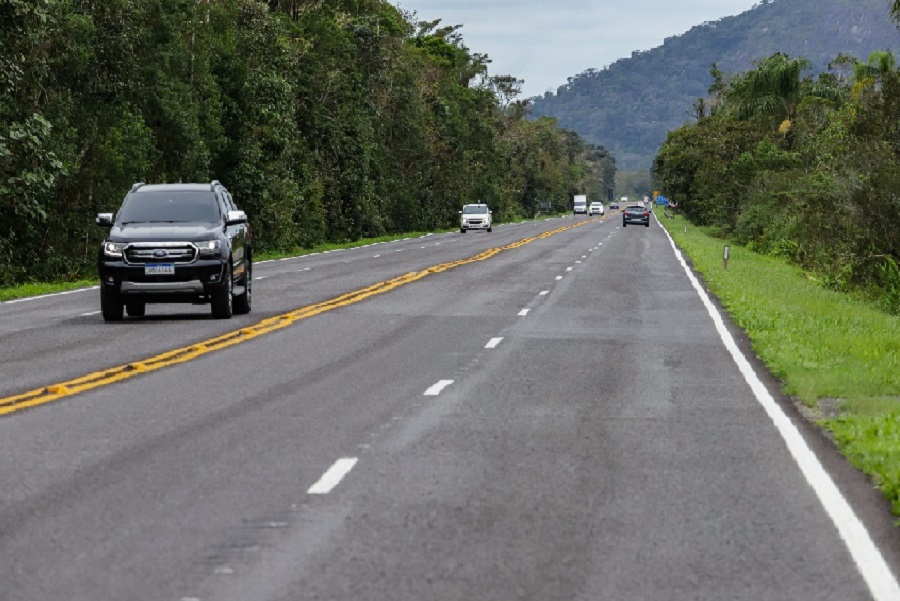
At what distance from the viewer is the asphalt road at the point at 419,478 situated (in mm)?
7605

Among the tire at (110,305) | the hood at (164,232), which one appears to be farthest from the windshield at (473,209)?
the tire at (110,305)

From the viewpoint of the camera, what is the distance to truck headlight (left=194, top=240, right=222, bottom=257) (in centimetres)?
2414

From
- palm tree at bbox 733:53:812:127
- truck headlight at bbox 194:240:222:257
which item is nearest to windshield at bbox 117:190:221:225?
truck headlight at bbox 194:240:222:257

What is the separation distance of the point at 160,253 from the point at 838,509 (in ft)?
52.7

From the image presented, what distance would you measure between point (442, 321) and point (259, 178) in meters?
33.9

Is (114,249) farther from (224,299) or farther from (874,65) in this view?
(874,65)

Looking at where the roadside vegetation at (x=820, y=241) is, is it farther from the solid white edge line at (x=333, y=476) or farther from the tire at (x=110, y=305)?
the tire at (x=110, y=305)

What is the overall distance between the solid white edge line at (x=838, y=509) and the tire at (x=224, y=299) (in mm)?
9824

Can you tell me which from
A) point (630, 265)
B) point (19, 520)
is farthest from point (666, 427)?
point (630, 265)

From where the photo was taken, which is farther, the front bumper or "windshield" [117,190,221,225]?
"windshield" [117,190,221,225]

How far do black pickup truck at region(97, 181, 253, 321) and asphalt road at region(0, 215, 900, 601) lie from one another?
7.01ft

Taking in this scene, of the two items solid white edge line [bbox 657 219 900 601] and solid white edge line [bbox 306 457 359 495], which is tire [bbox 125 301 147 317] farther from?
solid white edge line [bbox 306 457 359 495]

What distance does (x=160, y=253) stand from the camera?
24047mm

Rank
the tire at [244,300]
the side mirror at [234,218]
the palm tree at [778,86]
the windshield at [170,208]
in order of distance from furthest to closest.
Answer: the palm tree at [778,86]
the tire at [244,300]
the windshield at [170,208]
the side mirror at [234,218]
